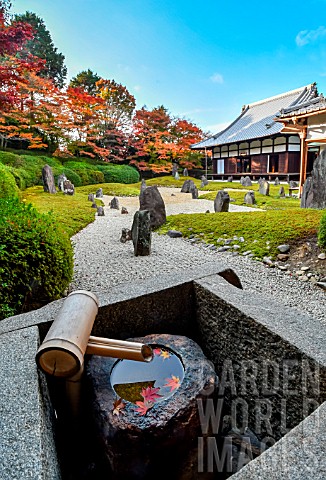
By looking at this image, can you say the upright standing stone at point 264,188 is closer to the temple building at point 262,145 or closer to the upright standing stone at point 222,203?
the temple building at point 262,145

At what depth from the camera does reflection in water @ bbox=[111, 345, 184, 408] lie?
1.35 meters

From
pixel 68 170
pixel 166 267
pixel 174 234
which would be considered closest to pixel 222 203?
pixel 174 234

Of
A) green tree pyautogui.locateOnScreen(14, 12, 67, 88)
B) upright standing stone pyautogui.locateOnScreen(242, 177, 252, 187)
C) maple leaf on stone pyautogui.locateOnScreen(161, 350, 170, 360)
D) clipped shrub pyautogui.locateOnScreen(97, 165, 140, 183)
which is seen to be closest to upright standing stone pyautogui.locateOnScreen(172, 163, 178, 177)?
clipped shrub pyautogui.locateOnScreen(97, 165, 140, 183)

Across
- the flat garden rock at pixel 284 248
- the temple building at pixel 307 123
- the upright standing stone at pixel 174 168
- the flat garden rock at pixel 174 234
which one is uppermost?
the temple building at pixel 307 123

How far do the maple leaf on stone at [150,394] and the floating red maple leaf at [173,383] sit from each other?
0.18ft

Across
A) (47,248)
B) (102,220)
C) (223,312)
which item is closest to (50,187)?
(102,220)

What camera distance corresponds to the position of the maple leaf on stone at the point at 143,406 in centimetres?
126

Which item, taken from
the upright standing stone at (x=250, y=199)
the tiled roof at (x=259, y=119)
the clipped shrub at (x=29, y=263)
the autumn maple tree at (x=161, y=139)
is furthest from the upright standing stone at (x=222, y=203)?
the autumn maple tree at (x=161, y=139)

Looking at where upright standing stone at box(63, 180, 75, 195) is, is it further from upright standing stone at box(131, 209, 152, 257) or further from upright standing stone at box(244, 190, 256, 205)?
upright standing stone at box(131, 209, 152, 257)

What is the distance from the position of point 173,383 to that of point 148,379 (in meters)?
0.13

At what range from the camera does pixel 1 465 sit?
857mm

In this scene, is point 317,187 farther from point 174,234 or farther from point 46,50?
point 46,50

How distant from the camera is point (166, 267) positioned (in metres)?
4.85

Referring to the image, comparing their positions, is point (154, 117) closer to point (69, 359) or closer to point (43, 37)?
point (43, 37)
